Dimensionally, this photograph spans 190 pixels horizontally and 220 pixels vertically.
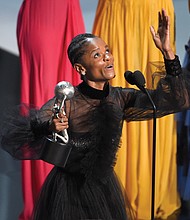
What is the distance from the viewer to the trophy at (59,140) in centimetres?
104

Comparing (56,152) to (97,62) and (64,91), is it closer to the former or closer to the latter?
(64,91)

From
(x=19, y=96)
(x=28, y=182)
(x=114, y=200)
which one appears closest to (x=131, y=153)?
(x=28, y=182)

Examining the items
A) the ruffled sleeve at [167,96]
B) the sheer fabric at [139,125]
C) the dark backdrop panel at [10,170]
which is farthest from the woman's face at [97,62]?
the dark backdrop panel at [10,170]

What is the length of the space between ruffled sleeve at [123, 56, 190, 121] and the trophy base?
0.25 meters

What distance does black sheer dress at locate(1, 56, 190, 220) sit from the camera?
1131 mm

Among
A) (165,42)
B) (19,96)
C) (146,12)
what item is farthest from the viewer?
(19,96)

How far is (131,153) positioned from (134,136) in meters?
0.07

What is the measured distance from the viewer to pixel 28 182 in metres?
1.89

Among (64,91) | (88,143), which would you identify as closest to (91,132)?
(88,143)

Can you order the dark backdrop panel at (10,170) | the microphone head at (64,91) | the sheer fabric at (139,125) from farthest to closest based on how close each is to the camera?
the dark backdrop panel at (10,170), the sheer fabric at (139,125), the microphone head at (64,91)

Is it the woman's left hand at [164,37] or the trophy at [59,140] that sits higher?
the woman's left hand at [164,37]

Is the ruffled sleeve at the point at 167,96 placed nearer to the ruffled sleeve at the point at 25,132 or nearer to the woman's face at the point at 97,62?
the woman's face at the point at 97,62

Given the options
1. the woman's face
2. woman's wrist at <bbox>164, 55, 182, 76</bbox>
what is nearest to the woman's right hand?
the woman's face

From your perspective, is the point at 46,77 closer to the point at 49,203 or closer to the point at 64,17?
the point at 64,17
